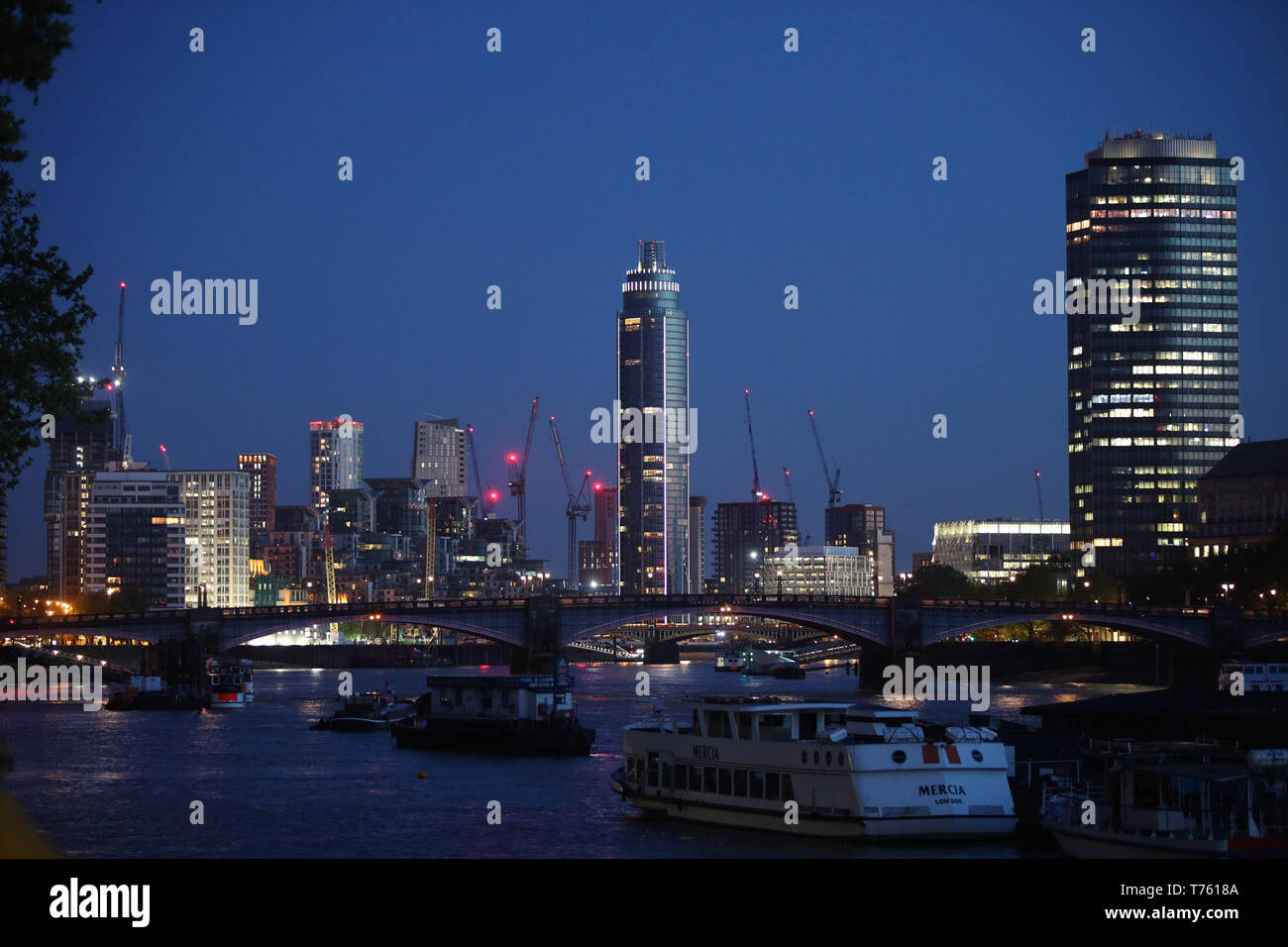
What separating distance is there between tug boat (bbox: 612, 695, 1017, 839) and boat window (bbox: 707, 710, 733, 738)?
0.03 meters

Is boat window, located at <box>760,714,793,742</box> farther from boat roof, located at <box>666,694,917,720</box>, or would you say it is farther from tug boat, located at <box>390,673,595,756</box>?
tug boat, located at <box>390,673,595,756</box>

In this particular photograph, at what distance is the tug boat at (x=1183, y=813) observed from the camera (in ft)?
144

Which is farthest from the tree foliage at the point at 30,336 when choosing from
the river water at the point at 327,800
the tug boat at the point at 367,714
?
the tug boat at the point at 367,714

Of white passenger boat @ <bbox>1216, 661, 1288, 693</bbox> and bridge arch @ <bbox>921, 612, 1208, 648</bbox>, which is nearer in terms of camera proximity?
white passenger boat @ <bbox>1216, 661, 1288, 693</bbox>

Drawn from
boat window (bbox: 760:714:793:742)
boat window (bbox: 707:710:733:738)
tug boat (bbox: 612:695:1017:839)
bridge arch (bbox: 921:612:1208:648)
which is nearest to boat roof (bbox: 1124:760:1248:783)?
tug boat (bbox: 612:695:1017:839)

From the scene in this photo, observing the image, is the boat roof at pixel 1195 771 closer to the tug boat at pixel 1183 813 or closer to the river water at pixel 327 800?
the tug boat at pixel 1183 813

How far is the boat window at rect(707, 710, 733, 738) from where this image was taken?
196ft

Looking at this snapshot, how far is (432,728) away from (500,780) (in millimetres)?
20176

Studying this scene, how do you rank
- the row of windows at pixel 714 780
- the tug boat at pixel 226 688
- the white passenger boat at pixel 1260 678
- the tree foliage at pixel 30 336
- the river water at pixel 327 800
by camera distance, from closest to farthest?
the tree foliage at pixel 30 336
the river water at pixel 327 800
the row of windows at pixel 714 780
the white passenger boat at pixel 1260 678
the tug boat at pixel 226 688

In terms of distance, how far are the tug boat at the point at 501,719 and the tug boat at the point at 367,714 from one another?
7.83 metres

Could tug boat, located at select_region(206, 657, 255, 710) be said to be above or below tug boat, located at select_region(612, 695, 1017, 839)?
below

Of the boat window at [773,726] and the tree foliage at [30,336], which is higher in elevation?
the tree foliage at [30,336]

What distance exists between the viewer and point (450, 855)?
56.1 meters
